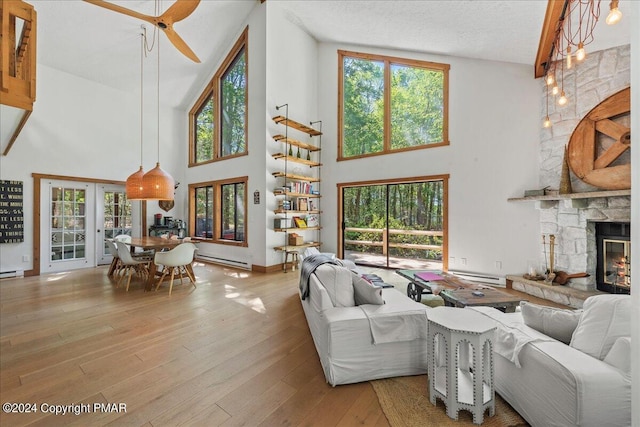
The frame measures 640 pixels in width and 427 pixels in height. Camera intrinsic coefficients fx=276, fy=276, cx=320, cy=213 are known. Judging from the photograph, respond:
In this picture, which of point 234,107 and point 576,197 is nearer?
point 576,197

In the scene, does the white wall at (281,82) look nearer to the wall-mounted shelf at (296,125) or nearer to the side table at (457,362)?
the wall-mounted shelf at (296,125)

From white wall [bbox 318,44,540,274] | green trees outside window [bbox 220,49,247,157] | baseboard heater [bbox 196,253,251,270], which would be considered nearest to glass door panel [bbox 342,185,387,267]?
white wall [bbox 318,44,540,274]

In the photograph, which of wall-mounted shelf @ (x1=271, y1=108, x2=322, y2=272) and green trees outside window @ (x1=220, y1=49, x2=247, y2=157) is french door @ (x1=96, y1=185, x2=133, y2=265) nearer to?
green trees outside window @ (x1=220, y1=49, x2=247, y2=157)

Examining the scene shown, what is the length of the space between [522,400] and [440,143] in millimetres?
4541

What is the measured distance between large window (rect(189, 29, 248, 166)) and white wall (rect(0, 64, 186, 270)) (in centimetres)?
106

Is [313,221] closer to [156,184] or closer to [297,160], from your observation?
[297,160]

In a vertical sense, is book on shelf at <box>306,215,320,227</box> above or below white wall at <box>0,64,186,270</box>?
below

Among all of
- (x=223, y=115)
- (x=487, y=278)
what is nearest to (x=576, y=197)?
(x=487, y=278)

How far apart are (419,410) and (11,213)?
7.28 m

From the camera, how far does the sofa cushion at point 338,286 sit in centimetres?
236

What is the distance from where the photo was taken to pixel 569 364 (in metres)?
1.41

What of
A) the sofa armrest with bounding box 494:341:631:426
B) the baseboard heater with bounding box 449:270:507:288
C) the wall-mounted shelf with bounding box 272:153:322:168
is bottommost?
the baseboard heater with bounding box 449:270:507:288

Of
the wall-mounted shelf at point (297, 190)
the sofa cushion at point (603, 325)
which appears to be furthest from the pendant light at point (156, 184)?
the sofa cushion at point (603, 325)

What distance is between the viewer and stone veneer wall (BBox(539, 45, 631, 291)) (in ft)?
11.7
